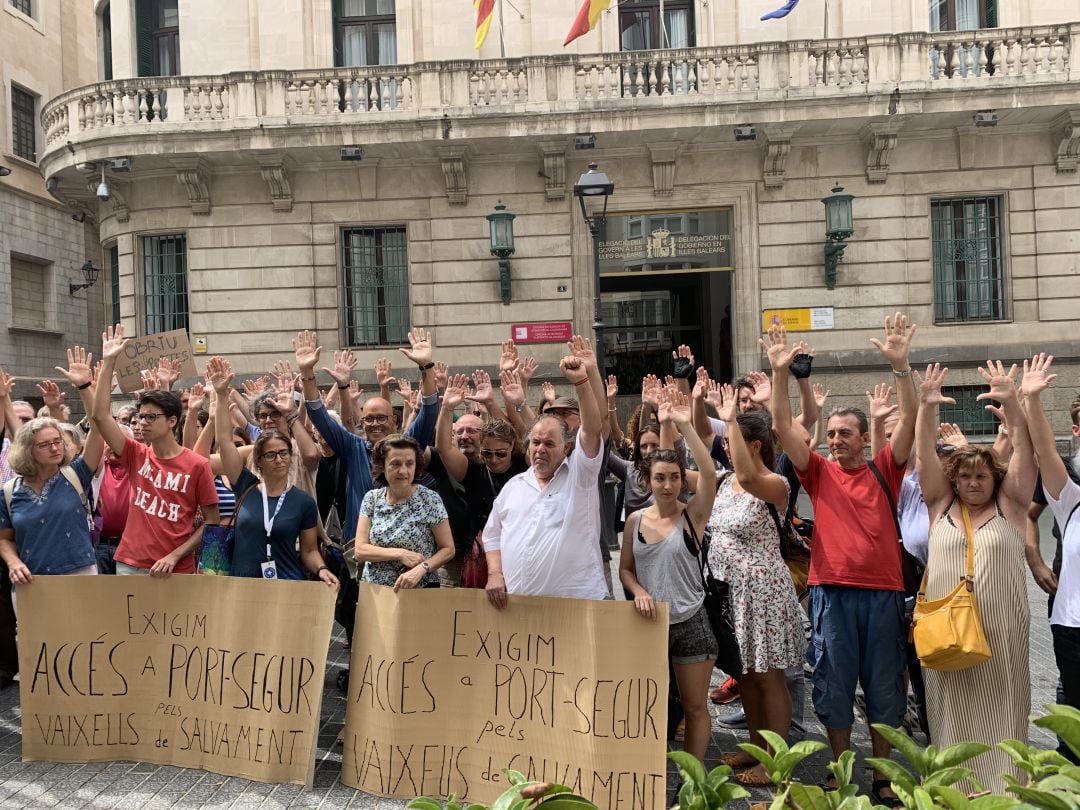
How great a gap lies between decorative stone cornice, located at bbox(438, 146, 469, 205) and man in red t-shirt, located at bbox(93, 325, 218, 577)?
11197 mm

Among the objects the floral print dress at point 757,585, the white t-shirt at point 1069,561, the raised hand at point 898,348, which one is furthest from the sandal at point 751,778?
the raised hand at point 898,348

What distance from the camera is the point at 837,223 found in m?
14.8

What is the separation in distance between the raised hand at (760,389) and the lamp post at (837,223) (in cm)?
950

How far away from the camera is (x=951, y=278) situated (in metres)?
15.6

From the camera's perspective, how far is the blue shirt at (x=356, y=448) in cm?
542

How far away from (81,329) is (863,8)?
21.9 meters

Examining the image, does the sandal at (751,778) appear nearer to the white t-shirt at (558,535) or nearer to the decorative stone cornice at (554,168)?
the white t-shirt at (558,535)

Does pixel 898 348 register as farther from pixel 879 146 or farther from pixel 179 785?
pixel 879 146

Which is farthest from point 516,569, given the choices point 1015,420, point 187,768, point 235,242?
point 235,242

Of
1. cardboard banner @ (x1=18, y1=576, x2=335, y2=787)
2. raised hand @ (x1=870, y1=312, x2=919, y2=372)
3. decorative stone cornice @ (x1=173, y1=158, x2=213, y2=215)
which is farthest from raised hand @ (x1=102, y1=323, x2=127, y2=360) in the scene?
decorative stone cornice @ (x1=173, y1=158, x2=213, y2=215)

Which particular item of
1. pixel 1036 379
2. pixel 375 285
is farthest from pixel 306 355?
pixel 375 285

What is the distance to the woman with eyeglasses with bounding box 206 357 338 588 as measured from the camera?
4785 mm

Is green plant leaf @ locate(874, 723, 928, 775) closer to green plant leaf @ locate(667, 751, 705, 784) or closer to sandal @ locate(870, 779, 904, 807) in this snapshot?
green plant leaf @ locate(667, 751, 705, 784)

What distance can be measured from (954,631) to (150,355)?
849 centimetres
